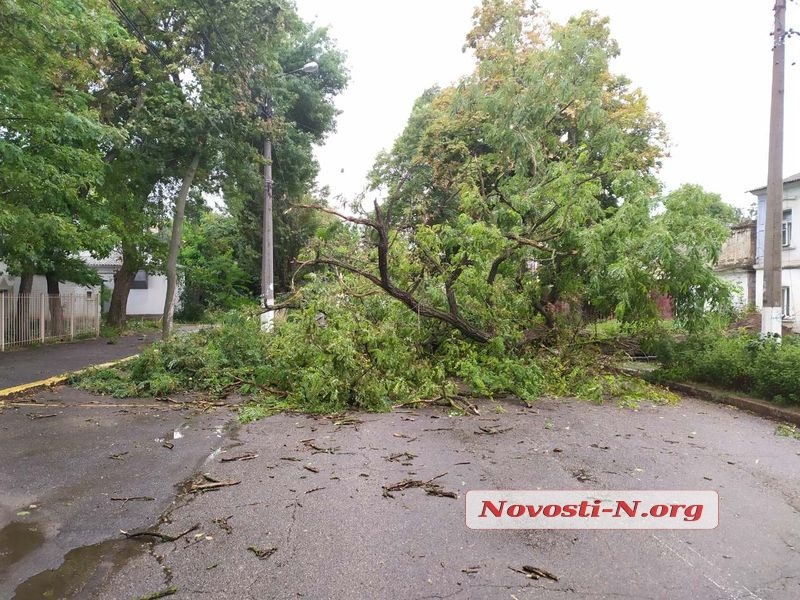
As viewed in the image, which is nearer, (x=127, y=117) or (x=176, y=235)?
(x=176, y=235)

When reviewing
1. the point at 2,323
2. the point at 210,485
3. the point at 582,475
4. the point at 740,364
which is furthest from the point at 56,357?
the point at 740,364

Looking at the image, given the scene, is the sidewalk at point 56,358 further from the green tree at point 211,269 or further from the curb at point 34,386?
the green tree at point 211,269

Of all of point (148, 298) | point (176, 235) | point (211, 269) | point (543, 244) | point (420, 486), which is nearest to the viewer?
point (420, 486)

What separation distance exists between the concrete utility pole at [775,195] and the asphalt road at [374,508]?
10.3 feet

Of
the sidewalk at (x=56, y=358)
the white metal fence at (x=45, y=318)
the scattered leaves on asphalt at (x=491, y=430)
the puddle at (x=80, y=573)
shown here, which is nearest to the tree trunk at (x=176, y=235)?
the sidewalk at (x=56, y=358)

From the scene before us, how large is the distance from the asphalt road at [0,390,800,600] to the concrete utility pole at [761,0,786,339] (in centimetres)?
315

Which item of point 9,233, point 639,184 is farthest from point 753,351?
point 9,233

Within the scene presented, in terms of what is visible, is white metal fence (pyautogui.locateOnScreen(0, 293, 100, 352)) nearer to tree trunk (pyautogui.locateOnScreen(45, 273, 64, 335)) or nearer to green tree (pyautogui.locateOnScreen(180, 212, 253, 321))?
tree trunk (pyautogui.locateOnScreen(45, 273, 64, 335))

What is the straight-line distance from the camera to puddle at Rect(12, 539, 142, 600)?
2830mm

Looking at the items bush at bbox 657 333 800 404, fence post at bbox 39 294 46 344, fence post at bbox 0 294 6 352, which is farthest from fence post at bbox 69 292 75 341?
bush at bbox 657 333 800 404

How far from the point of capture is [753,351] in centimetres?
838

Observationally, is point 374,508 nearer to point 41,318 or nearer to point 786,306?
point 41,318

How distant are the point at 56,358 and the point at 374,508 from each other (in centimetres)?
1223

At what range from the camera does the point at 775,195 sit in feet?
30.7
